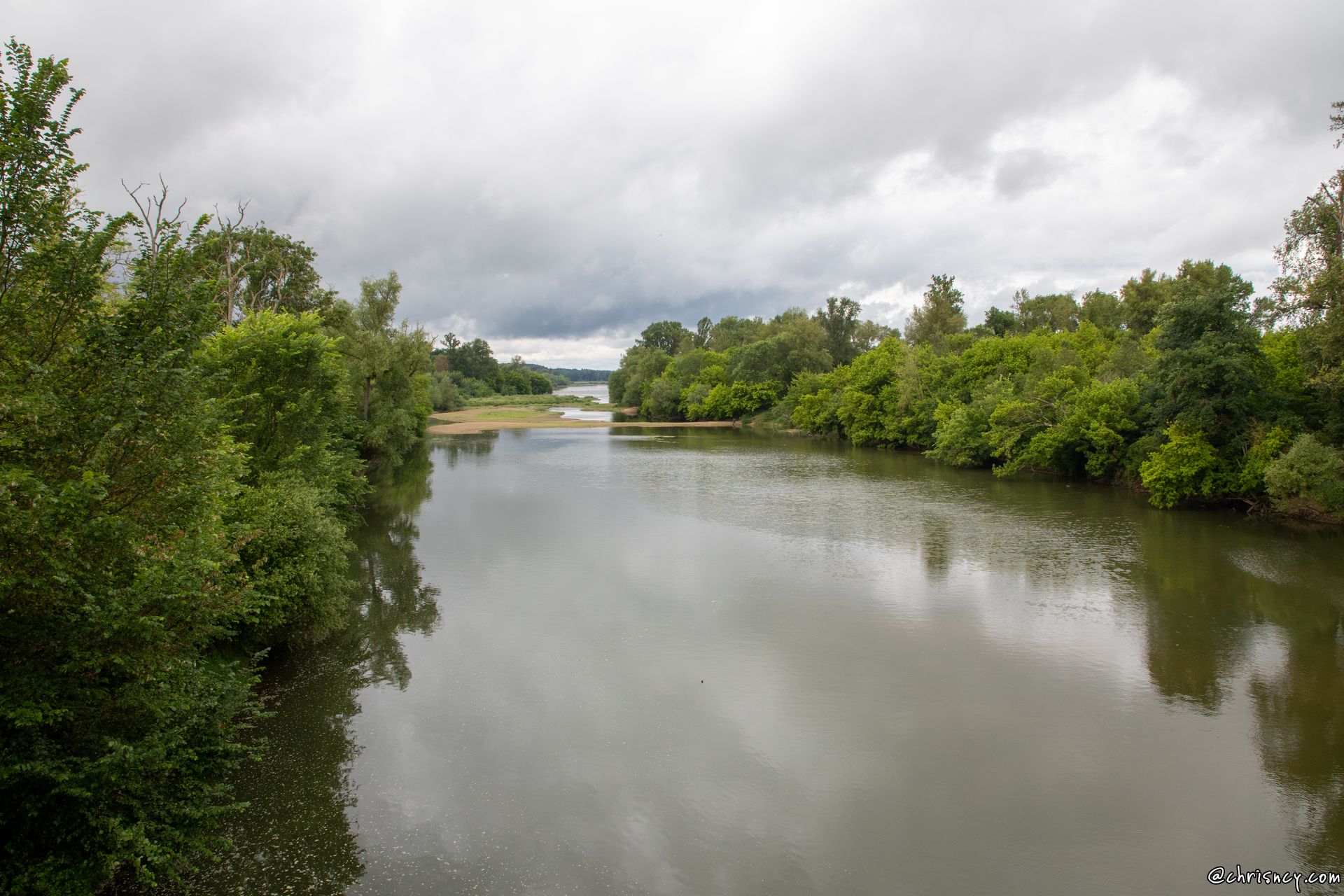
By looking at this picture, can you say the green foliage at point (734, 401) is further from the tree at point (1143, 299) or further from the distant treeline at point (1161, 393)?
the tree at point (1143, 299)

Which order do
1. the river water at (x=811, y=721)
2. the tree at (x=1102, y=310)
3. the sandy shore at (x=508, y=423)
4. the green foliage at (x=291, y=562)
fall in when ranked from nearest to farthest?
the river water at (x=811, y=721), the green foliage at (x=291, y=562), the tree at (x=1102, y=310), the sandy shore at (x=508, y=423)

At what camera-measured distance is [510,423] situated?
8406 cm

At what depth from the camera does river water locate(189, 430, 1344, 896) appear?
7.90 metres

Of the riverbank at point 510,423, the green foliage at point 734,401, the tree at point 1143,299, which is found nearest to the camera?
the tree at point 1143,299

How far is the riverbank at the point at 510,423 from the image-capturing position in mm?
76250

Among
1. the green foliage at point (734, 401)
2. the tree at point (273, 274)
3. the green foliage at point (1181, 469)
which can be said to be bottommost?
the green foliage at point (1181, 469)

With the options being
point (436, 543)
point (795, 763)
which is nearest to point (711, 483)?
point (436, 543)

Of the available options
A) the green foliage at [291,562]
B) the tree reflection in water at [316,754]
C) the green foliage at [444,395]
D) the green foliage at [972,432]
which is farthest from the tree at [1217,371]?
the green foliage at [444,395]

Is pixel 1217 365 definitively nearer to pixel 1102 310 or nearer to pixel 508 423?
pixel 1102 310

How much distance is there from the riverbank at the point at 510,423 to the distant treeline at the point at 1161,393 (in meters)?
20.6

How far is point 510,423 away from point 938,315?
49552mm

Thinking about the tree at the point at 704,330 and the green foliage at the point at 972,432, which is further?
the tree at the point at 704,330

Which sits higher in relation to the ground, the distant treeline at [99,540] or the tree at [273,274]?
the tree at [273,274]

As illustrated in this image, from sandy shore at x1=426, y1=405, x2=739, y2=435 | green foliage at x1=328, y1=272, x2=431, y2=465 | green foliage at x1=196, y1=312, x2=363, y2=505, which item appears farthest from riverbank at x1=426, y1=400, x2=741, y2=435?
green foliage at x1=196, y1=312, x2=363, y2=505
